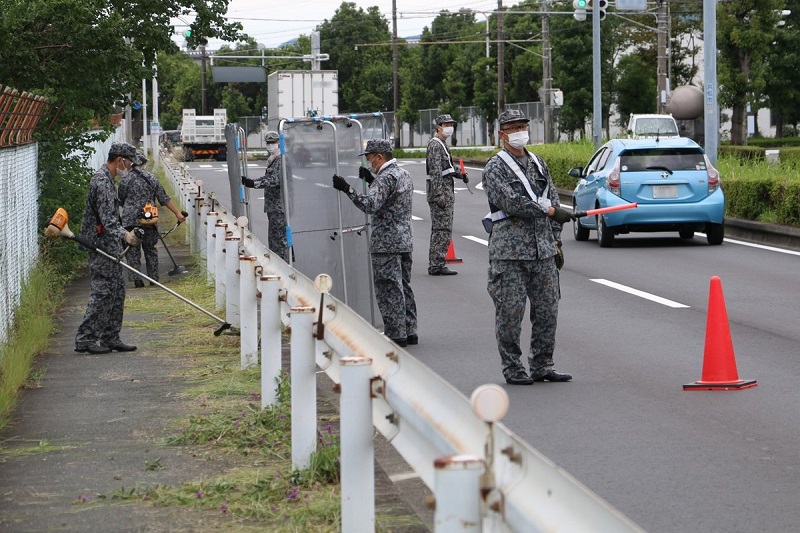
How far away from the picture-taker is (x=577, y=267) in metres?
18.2

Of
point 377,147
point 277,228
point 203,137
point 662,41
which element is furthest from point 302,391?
point 203,137

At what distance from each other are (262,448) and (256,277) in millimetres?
1865

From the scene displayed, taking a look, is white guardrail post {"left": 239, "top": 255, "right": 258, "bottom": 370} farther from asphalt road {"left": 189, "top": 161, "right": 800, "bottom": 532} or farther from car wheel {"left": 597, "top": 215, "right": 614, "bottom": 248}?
car wheel {"left": 597, "top": 215, "right": 614, "bottom": 248}

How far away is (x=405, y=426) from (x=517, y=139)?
528 cm

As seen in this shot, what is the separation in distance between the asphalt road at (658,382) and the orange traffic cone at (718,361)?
8 cm

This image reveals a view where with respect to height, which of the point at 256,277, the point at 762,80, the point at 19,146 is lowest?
the point at 256,277

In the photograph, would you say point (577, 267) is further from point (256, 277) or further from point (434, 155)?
point (256, 277)

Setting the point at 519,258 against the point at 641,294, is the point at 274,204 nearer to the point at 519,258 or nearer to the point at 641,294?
the point at 641,294

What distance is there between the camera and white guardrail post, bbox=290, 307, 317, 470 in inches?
254

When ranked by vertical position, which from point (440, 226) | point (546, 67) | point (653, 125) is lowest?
point (440, 226)

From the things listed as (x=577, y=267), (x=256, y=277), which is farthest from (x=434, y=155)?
(x=256, y=277)

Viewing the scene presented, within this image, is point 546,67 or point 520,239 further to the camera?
point 546,67

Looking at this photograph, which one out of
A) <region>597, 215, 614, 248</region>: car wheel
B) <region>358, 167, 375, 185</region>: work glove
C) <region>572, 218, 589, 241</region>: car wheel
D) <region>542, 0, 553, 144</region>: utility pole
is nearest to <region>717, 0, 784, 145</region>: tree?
<region>542, 0, 553, 144</region>: utility pole

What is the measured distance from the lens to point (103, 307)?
38.1ft
